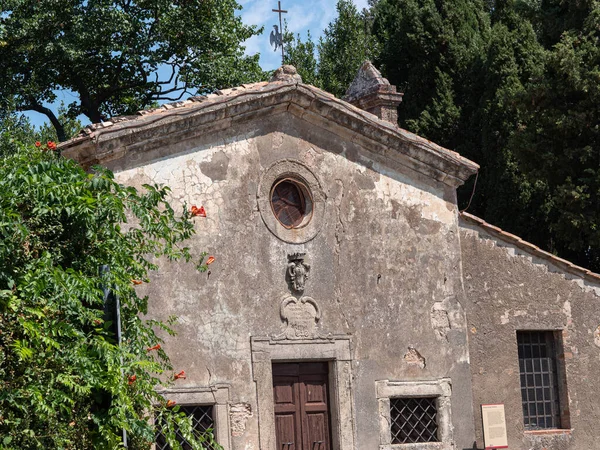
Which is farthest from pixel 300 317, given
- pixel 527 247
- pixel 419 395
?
pixel 527 247

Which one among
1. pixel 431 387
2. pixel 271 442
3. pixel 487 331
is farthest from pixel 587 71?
pixel 271 442

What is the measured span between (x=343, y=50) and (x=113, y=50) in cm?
833

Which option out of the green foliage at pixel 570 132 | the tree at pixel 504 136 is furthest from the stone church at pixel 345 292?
Answer: the tree at pixel 504 136

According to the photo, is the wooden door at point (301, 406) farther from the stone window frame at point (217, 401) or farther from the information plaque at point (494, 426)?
the information plaque at point (494, 426)

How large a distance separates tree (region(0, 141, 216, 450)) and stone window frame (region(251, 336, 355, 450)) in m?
2.95

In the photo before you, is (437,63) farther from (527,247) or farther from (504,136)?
(527,247)

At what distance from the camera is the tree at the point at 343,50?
97.0 feet

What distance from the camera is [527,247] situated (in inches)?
583

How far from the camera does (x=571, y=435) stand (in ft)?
48.4

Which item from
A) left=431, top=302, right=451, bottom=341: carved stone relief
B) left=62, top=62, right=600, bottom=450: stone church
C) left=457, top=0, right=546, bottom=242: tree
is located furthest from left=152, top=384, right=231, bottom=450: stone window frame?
left=457, top=0, right=546, bottom=242: tree

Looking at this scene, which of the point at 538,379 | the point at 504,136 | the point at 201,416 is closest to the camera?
the point at 201,416

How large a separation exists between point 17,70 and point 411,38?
10370mm

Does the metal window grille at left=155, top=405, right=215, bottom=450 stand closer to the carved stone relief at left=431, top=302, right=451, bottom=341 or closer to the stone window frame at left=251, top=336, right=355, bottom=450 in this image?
the stone window frame at left=251, top=336, right=355, bottom=450

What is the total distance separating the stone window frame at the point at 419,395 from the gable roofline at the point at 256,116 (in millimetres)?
3017
